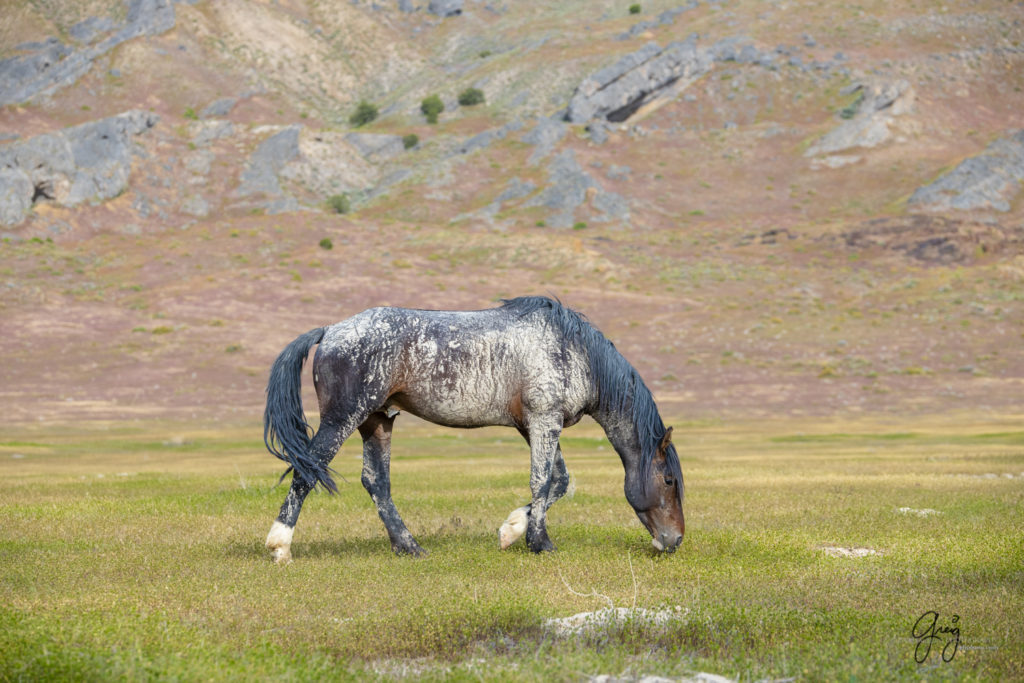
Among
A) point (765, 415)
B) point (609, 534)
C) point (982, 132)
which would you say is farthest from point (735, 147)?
point (609, 534)

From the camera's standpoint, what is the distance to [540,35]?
156 m

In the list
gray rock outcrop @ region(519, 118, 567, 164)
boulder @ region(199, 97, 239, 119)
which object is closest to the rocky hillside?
gray rock outcrop @ region(519, 118, 567, 164)

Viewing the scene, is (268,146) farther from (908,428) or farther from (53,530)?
(53,530)

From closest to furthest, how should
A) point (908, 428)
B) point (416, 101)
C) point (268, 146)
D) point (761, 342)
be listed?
point (908, 428)
point (761, 342)
point (268, 146)
point (416, 101)

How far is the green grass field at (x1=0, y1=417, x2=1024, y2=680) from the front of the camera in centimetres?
677

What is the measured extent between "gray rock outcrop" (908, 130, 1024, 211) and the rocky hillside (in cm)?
30

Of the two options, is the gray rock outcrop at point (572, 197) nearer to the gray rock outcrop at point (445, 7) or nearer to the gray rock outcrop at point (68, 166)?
the gray rock outcrop at point (68, 166)

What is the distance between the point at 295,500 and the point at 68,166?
93.9 metres

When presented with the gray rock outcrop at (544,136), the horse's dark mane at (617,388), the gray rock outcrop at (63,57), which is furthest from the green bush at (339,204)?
the horse's dark mane at (617,388)

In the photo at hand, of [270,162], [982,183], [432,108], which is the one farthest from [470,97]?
[982,183]

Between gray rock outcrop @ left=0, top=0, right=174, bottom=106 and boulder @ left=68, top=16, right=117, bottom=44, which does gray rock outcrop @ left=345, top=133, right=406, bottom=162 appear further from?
boulder @ left=68, top=16, right=117, bottom=44

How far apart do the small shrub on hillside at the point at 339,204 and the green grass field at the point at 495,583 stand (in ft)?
267

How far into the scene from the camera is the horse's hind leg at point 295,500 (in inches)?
432

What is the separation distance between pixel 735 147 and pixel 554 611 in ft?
364
